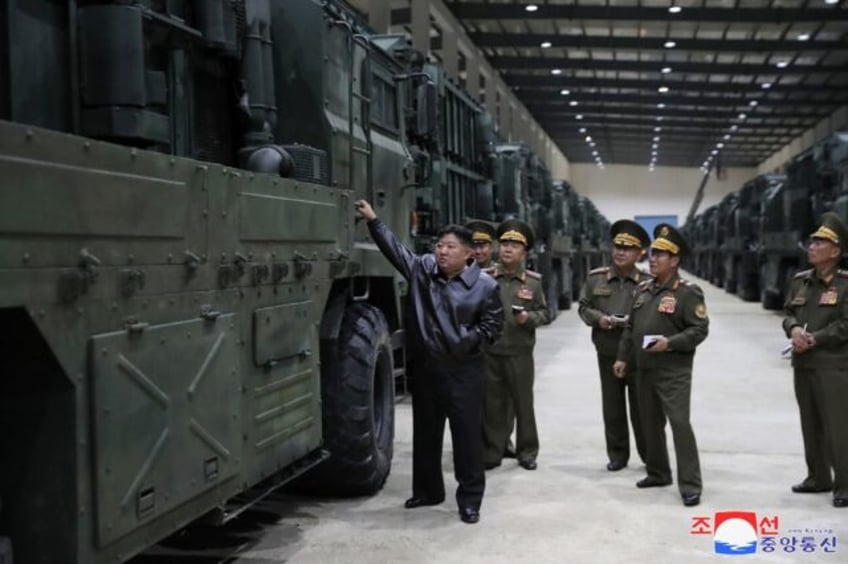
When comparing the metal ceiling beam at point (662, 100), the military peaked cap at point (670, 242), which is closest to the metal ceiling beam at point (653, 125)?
the metal ceiling beam at point (662, 100)

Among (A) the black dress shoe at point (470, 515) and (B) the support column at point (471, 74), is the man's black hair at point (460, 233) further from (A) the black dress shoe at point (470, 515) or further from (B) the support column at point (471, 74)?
(B) the support column at point (471, 74)

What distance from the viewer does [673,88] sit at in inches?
1357

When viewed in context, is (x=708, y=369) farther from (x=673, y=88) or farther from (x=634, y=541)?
(x=673, y=88)

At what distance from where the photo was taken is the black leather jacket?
5547mm

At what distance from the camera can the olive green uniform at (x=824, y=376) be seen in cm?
582

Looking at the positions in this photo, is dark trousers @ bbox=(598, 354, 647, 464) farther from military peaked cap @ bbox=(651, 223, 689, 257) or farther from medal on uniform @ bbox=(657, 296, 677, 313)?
military peaked cap @ bbox=(651, 223, 689, 257)

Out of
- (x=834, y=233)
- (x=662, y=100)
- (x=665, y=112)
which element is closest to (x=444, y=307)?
(x=834, y=233)

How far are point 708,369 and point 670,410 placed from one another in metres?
6.57

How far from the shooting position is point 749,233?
25.7 m

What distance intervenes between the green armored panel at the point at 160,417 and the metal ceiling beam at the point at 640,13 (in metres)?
20.5

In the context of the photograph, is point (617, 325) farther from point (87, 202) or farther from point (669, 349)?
point (87, 202)

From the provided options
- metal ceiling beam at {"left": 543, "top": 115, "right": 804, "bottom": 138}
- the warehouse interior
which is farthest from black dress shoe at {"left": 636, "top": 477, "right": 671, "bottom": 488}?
metal ceiling beam at {"left": 543, "top": 115, "right": 804, "bottom": 138}

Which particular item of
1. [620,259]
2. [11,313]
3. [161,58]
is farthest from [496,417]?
[11,313]

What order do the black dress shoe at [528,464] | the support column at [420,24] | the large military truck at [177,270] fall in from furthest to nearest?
the support column at [420,24] → the black dress shoe at [528,464] → the large military truck at [177,270]
